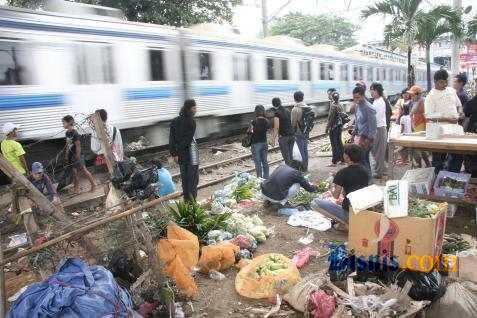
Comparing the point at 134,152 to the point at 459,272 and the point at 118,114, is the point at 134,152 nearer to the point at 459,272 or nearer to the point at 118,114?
the point at 118,114

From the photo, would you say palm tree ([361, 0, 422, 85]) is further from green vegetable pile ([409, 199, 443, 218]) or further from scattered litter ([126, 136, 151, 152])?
green vegetable pile ([409, 199, 443, 218])

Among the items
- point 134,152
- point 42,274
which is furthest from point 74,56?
point 42,274

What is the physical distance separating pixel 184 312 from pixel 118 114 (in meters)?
6.96

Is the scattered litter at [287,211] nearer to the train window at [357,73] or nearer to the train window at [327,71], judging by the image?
the train window at [327,71]

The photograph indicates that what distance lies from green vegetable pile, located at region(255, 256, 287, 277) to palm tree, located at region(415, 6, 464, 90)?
12799 millimetres

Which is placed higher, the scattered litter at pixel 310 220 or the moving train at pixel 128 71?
the moving train at pixel 128 71

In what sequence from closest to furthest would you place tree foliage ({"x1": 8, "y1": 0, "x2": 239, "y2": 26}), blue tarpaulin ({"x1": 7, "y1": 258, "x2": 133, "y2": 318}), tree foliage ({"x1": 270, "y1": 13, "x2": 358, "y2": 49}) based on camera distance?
1. blue tarpaulin ({"x1": 7, "y1": 258, "x2": 133, "y2": 318})
2. tree foliage ({"x1": 8, "y1": 0, "x2": 239, "y2": 26})
3. tree foliage ({"x1": 270, "y1": 13, "x2": 358, "y2": 49})

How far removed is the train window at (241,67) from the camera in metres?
13.3

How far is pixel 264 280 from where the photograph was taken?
4.20 metres

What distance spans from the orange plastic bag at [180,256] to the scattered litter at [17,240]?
2432 mm

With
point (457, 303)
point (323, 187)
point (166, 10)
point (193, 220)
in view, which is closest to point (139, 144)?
point (323, 187)

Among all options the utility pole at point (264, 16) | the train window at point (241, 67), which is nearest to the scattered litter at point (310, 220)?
the train window at point (241, 67)

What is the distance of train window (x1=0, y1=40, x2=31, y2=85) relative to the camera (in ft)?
25.9

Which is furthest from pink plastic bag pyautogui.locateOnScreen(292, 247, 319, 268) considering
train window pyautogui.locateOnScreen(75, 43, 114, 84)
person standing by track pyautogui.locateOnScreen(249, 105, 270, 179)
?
train window pyautogui.locateOnScreen(75, 43, 114, 84)
